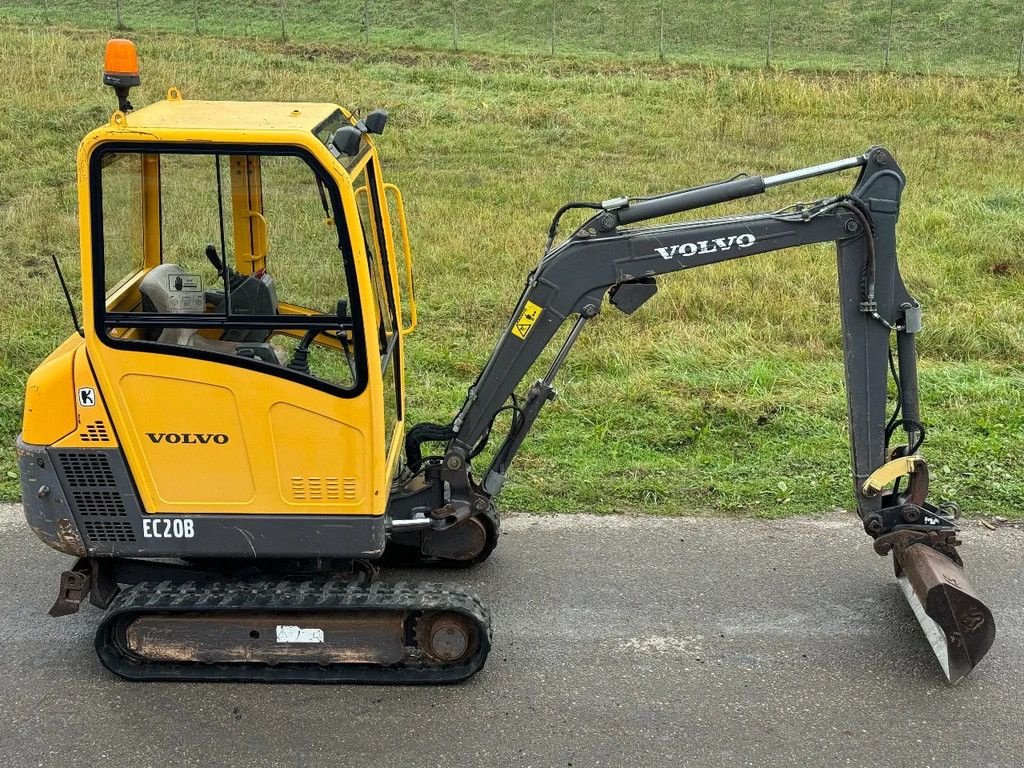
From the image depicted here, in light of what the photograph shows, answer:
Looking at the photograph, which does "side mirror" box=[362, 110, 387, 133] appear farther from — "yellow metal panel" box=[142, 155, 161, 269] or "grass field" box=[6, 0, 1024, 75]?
"grass field" box=[6, 0, 1024, 75]

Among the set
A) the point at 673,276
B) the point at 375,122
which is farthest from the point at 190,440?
the point at 673,276

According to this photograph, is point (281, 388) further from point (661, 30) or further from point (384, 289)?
point (661, 30)

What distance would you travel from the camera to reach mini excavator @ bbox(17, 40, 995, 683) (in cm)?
486

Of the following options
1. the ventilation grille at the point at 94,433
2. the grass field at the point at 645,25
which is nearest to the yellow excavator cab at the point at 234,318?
the ventilation grille at the point at 94,433

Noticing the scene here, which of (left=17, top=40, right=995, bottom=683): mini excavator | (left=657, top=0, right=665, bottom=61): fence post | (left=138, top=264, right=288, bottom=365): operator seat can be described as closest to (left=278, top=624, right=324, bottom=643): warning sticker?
(left=17, top=40, right=995, bottom=683): mini excavator

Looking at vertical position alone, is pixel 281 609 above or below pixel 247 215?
below

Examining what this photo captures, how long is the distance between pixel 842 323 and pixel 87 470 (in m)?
3.66

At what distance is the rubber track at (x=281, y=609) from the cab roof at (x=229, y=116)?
213cm

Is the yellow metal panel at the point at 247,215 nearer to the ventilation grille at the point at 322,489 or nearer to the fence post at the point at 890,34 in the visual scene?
the ventilation grille at the point at 322,489

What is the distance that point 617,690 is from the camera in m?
5.19

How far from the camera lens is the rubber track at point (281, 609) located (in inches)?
203

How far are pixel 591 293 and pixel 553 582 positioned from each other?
1.68 metres

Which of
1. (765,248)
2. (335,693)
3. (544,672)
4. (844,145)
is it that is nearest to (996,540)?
(765,248)

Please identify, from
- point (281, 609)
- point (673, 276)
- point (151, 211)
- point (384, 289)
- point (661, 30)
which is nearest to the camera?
point (281, 609)
